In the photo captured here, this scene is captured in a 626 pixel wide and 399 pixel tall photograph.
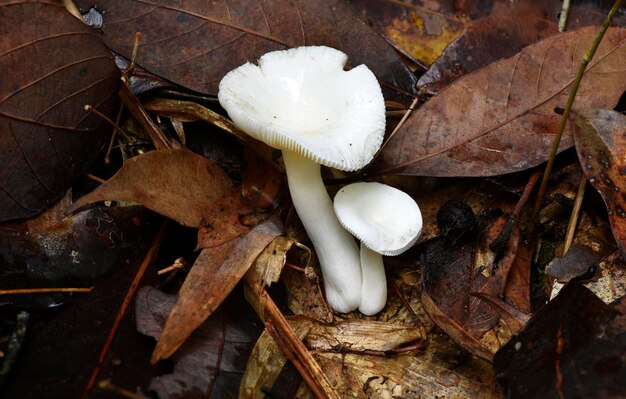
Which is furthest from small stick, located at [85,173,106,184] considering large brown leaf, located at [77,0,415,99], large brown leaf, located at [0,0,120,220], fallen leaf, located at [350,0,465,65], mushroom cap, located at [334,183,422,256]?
fallen leaf, located at [350,0,465,65]

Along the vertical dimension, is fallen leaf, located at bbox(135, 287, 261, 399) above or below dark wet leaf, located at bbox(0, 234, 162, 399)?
below

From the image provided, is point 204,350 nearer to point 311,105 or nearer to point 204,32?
point 311,105

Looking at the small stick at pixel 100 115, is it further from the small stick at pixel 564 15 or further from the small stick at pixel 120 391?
the small stick at pixel 564 15

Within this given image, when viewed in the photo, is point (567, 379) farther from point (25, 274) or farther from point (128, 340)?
point (25, 274)

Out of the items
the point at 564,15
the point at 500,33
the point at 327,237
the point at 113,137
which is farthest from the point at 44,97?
the point at 564,15

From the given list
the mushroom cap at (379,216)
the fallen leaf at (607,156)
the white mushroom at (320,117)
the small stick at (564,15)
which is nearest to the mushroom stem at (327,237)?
the white mushroom at (320,117)

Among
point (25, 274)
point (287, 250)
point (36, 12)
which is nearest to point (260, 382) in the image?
point (287, 250)

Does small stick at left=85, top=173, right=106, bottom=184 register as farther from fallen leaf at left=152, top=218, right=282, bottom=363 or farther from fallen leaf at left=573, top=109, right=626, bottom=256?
fallen leaf at left=573, top=109, right=626, bottom=256

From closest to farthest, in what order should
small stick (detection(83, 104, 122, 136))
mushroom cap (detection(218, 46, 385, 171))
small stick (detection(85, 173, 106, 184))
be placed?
mushroom cap (detection(218, 46, 385, 171)) → small stick (detection(83, 104, 122, 136)) → small stick (detection(85, 173, 106, 184))
